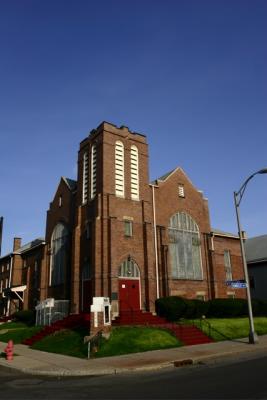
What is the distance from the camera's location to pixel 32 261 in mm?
41500

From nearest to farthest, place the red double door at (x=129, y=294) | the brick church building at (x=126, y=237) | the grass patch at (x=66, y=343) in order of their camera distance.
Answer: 1. the grass patch at (x=66, y=343)
2. the red double door at (x=129, y=294)
3. the brick church building at (x=126, y=237)

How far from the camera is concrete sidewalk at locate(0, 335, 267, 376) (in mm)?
13961

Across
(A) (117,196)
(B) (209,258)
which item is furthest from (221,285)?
(A) (117,196)

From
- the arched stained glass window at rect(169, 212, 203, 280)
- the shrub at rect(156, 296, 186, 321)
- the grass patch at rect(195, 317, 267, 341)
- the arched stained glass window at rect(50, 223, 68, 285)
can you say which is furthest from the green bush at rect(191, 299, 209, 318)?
the arched stained glass window at rect(50, 223, 68, 285)

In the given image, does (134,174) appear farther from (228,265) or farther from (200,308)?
(228,265)

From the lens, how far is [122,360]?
52.0ft

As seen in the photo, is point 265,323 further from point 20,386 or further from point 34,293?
point 34,293

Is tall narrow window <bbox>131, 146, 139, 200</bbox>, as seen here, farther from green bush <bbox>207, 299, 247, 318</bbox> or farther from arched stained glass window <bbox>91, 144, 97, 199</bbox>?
green bush <bbox>207, 299, 247, 318</bbox>

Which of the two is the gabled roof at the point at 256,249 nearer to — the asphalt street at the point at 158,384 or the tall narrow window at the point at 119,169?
the tall narrow window at the point at 119,169

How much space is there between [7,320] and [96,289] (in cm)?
1619

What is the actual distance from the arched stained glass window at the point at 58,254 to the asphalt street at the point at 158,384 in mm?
19086

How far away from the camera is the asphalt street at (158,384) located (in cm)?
964

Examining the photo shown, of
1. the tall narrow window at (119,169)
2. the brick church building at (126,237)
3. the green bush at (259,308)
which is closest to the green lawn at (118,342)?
the brick church building at (126,237)

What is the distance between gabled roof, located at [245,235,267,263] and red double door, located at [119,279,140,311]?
19.9 m
